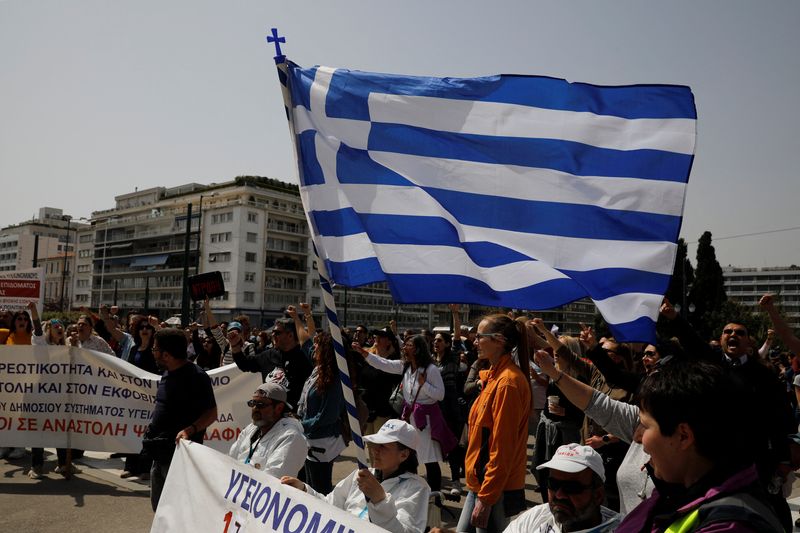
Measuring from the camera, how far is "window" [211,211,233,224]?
85312 millimetres

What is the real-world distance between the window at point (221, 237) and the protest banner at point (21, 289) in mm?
74903

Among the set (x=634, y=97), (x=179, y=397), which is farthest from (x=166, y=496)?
(x=634, y=97)

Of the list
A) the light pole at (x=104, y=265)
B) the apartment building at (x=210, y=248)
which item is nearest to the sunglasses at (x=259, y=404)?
the apartment building at (x=210, y=248)

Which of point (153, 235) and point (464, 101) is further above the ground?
point (153, 235)

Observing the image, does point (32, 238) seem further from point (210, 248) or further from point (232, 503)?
point (232, 503)

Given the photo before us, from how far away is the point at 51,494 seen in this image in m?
7.43

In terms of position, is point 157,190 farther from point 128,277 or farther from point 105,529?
point 105,529

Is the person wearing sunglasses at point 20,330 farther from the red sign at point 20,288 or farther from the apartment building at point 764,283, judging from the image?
the apartment building at point 764,283

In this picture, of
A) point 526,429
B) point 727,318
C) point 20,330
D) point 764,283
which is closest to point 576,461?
point 526,429

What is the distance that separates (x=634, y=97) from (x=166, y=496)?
3.60 metres

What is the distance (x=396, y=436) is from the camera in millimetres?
3857

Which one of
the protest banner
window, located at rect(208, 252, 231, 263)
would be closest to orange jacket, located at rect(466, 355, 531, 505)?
the protest banner

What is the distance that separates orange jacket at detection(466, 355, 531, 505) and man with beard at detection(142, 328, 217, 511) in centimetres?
218

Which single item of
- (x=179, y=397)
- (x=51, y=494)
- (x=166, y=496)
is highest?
(x=179, y=397)
